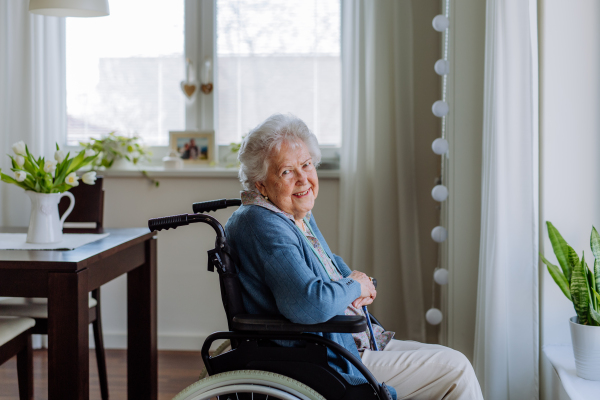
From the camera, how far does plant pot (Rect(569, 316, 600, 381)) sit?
1.71 meters

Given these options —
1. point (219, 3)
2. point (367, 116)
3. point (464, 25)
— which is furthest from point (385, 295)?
point (219, 3)

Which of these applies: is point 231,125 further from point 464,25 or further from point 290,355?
point 290,355

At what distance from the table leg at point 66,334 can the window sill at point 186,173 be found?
1404 millimetres

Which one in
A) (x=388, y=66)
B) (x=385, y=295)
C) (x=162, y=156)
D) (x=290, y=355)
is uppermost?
(x=388, y=66)

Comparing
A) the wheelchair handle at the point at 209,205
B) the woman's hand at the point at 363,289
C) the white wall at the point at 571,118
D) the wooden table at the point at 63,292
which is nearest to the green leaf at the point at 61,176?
the wooden table at the point at 63,292

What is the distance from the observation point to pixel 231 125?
10.9 feet

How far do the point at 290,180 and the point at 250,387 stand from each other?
0.54m

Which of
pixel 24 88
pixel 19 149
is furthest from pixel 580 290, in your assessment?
pixel 24 88

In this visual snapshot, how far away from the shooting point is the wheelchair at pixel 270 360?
1.29m

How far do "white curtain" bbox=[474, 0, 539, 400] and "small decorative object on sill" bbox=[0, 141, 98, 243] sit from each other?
1.46 meters

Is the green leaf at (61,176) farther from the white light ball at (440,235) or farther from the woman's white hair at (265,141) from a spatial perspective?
the white light ball at (440,235)

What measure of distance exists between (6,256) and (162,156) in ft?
5.27

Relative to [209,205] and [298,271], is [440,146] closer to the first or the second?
[209,205]

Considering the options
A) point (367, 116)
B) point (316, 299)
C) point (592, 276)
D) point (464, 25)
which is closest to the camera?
point (316, 299)
